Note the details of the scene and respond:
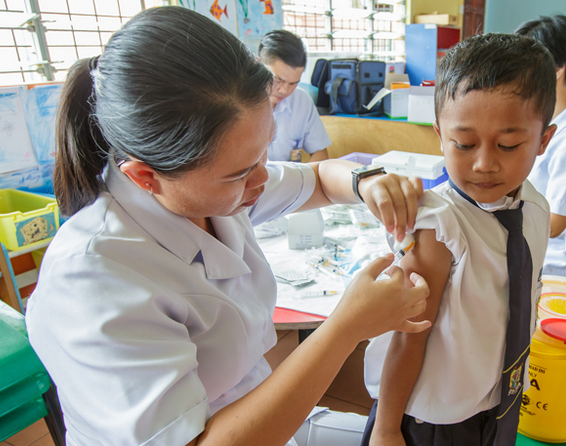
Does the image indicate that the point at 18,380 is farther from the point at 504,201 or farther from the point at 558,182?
the point at 558,182

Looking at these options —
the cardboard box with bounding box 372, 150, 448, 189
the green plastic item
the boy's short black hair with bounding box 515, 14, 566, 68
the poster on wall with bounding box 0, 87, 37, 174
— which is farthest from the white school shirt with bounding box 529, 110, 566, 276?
the poster on wall with bounding box 0, 87, 37, 174

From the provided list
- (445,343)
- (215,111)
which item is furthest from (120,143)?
(445,343)

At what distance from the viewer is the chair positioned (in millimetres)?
930

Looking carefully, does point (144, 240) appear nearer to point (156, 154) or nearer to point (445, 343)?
point (156, 154)

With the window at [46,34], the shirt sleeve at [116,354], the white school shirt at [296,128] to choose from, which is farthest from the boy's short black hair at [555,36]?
the window at [46,34]

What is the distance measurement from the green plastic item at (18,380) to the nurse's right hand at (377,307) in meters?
0.72

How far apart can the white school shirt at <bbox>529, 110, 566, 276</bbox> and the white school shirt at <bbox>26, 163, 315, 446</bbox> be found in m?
1.37

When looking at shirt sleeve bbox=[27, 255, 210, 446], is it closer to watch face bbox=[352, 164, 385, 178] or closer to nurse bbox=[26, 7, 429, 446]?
nurse bbox=[26, 7, 429, 446]

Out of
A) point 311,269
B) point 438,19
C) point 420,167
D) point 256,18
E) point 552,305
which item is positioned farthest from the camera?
point 438,19

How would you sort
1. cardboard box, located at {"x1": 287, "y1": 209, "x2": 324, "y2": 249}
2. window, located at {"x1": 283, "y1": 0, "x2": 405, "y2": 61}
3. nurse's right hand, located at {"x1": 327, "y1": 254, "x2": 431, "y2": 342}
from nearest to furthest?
nurse's right hand, located at {"x1": 327, "y1": 254, "x2": 431, "y2": 342}, cardboard box, located at {"x1": 287, "y1": 209, "x2": 324, "y2": 249}, window, located at {"x1": 283, "y1": 0, "x2": 405, "y2": 61}

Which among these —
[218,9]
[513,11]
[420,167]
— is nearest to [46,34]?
[218,9]

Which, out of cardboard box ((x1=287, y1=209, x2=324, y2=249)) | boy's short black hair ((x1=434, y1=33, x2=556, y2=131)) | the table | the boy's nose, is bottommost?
the table

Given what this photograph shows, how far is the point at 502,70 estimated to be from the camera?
0.76m

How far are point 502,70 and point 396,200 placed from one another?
0.30 metres
